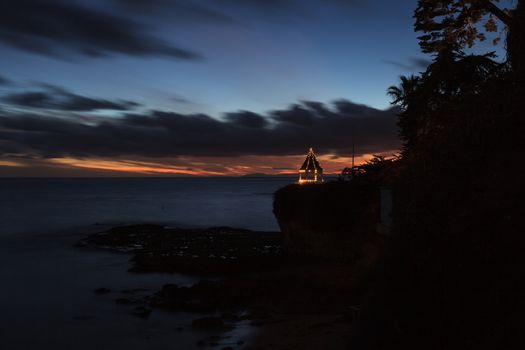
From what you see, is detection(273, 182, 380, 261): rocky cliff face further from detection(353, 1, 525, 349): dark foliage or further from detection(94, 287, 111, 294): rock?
detection(353, 1, 525, 349): dark foliage

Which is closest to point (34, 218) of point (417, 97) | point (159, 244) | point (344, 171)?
point (159, 244)

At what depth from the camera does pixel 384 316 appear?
26.2ft

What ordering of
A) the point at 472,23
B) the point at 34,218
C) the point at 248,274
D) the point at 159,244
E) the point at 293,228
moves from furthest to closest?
the point at 34,218 < the point at 159,244 < the point at 293,228 < the point at 248,274 < the point at 472,23

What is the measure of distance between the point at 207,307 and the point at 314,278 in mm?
7399

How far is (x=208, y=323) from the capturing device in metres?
19.7

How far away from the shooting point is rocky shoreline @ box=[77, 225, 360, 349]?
752 inches

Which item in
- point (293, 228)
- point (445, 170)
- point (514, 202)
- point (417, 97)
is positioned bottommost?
point (293, 228)

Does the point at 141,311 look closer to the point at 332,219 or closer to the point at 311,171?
the point at 332,219

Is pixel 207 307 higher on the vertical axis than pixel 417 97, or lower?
lower

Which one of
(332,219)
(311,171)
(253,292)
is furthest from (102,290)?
(311,171)

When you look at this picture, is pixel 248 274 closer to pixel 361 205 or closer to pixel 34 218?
pixel 361 205

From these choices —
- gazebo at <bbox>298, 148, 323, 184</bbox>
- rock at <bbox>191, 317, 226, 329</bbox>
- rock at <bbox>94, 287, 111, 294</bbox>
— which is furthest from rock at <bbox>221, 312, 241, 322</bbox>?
gazebo at <bbox>298, 148, 323, 184</bbox>

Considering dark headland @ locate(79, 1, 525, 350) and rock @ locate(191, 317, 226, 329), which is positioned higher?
dark headland @ locate(79, 1, 525, 350)

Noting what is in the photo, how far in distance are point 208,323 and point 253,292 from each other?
201 inches
